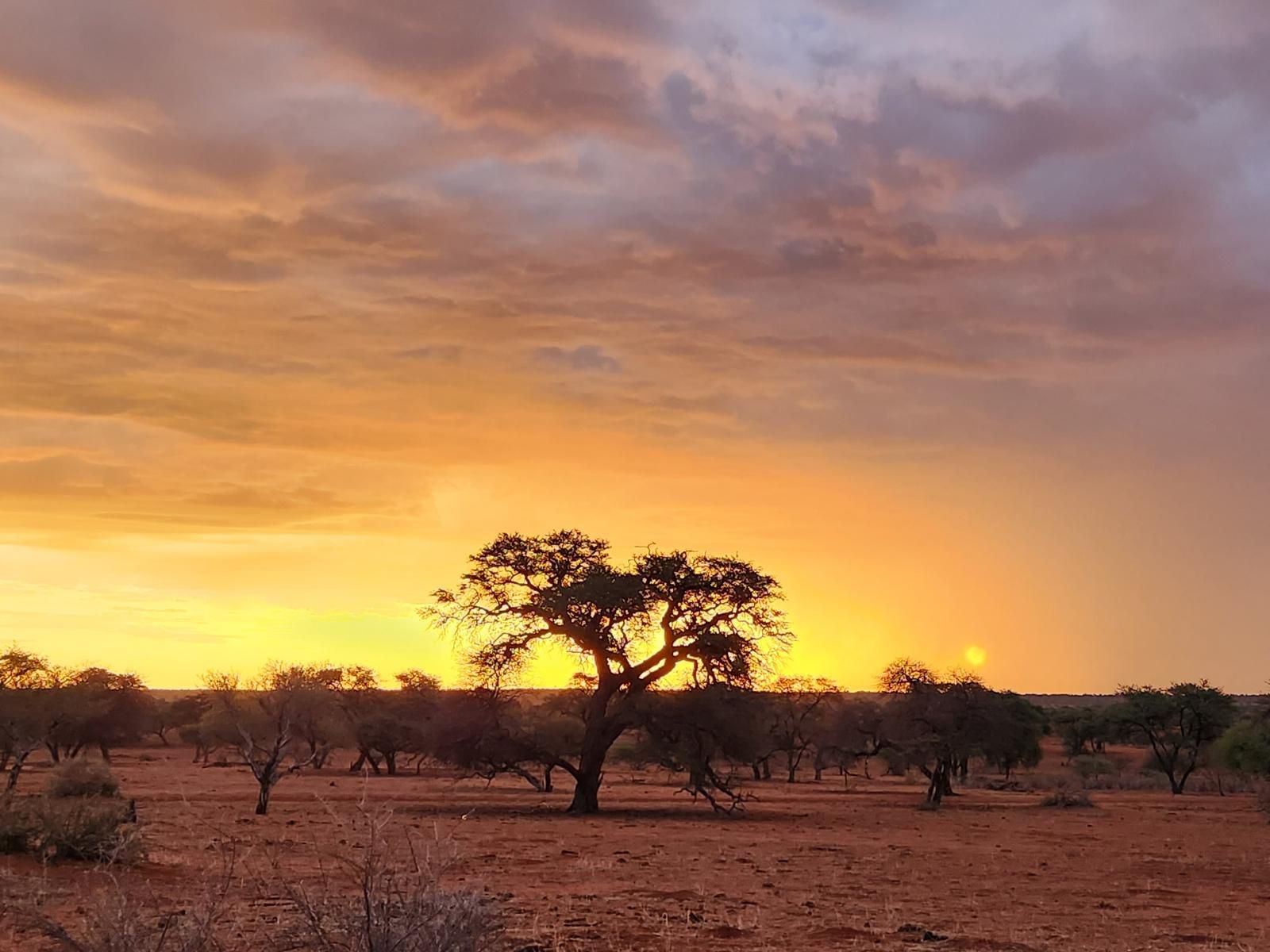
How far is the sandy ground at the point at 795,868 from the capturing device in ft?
50.8

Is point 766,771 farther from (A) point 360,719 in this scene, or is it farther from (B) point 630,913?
(B) point 630,913

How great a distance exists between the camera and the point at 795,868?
23844mm

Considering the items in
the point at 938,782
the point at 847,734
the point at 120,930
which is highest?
the point at 847,734

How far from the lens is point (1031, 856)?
27.3 metres

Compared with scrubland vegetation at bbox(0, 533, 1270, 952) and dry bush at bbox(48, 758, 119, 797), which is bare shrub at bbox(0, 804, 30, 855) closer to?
scrubland vegetation at bbox(0, 533, 1270, 952)

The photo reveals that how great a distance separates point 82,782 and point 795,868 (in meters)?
21.3

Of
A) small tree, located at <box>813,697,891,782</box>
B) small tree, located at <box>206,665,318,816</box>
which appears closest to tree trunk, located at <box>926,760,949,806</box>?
small tree, located at <box>813,697,891,782</box>

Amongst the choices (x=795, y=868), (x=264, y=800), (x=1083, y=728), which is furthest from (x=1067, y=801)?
(x=1083, y=728)

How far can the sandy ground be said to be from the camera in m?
15.5

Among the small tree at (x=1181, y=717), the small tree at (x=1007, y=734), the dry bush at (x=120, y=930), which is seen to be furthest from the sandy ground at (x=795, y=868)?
the small tree at (x=1181, y=717)

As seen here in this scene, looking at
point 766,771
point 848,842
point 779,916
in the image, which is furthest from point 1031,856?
point 766,771

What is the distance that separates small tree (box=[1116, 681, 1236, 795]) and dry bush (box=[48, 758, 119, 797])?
5178 cm

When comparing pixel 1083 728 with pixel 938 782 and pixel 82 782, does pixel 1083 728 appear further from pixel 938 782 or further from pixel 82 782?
pixel 82 782

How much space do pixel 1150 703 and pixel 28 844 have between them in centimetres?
6279
